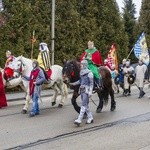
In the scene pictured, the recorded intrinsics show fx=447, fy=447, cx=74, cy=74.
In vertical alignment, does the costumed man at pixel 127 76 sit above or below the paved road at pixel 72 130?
above

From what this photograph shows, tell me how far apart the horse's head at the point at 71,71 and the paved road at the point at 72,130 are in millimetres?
1201

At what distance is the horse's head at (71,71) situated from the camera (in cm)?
1272

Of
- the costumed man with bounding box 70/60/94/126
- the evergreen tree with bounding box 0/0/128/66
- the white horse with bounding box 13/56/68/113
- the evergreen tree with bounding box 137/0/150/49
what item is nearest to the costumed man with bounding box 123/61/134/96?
the white horse with bounding box 13/56/68/113

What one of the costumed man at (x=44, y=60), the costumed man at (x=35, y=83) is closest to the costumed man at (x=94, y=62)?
the costumed man at (x=35, y=83)

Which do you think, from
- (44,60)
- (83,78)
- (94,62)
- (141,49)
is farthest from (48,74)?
(141,49)

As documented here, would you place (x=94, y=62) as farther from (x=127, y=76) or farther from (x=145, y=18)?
(x=145, y=18)

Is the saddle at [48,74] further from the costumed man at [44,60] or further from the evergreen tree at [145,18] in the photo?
the evergreen tree at [145,18]

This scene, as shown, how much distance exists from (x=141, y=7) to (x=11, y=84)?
32128mm

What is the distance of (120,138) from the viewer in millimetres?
9992

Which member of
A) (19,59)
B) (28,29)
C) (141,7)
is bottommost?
→ (19,59)

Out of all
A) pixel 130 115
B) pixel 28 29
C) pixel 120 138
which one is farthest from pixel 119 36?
pixel 120 138

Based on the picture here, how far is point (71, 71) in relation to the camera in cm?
1273

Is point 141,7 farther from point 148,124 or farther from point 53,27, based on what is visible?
point 148,124

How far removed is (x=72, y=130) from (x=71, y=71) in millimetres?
2218
